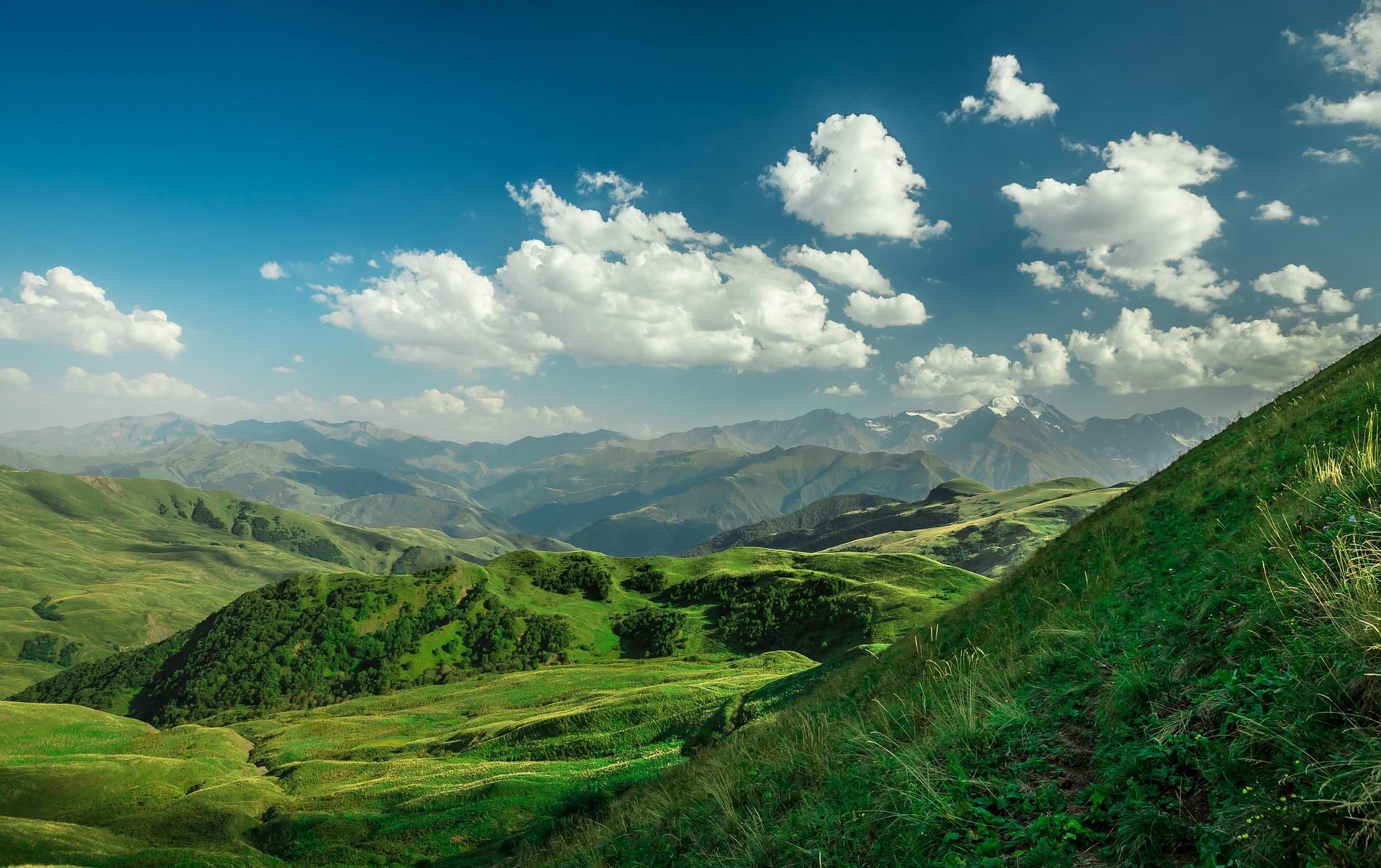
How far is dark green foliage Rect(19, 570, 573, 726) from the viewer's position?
16425 centimetres

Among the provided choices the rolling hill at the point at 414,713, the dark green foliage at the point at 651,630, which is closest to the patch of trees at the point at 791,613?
the rolling hill at the point at 414,713

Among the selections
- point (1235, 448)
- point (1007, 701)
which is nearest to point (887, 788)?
point (1007, 701)

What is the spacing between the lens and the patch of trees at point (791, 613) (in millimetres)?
146875

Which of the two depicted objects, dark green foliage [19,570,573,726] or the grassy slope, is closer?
the grassy slope

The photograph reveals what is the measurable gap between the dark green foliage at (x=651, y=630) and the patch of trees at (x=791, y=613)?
14547mm

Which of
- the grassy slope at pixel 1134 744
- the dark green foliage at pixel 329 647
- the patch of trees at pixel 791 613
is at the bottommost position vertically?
the dark green foliage at pixel 329 647

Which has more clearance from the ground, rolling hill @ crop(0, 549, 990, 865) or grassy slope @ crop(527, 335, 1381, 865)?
grassy slope @ crop(527, 335, 1381, 865)

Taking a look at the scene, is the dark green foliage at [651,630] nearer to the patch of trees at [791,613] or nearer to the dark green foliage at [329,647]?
the patch of trees at [791,613]

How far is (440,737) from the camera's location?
8306cm

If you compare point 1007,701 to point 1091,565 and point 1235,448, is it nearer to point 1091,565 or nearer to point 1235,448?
point 1091,565

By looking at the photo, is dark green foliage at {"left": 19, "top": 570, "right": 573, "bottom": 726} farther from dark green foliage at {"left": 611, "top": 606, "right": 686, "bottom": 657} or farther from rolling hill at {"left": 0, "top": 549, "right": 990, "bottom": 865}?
dark green foliage at {"left": 611, "top": 606, "right": 686, "bottom": 657}

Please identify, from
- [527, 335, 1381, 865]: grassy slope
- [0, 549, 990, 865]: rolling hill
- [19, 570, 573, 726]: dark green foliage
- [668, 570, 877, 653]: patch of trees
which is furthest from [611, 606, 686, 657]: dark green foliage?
[527, 335, 1381, 865]: grassy slope

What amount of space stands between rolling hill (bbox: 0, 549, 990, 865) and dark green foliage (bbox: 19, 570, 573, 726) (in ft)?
2.19

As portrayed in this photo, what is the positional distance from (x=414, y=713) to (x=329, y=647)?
8548cm
